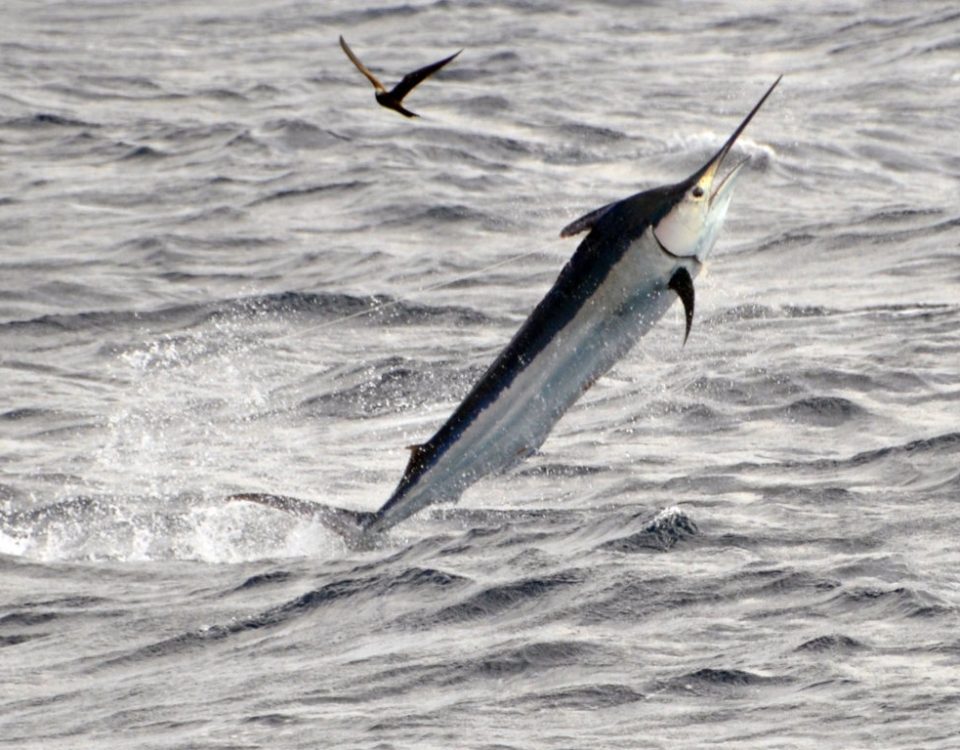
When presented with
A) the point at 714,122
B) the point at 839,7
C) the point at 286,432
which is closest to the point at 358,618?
the point at 286,432

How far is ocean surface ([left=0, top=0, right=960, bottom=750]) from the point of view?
845 centimetres

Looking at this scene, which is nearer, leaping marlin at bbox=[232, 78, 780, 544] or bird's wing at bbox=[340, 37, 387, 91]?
leaping marlin at bbox=[232, 78, 780, 544]

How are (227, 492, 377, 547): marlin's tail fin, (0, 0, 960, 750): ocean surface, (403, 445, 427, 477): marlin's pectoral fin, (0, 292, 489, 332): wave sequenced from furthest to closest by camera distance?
(0, 292, 489, 332): wave
(0, 0, 960, 750): ocean surface
(227, 492, 377, 547): marlin's tail fin
(403, 445, 427, 477): marlin's pectoral fin

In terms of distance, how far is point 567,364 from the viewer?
631cm

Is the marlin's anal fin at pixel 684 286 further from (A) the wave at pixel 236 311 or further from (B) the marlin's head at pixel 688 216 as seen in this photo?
(A) the wave at pixel 236 311

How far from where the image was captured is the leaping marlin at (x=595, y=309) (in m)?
6.24

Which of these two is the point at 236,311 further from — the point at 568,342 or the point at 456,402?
the point at 568,342

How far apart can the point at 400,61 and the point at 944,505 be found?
1839cm

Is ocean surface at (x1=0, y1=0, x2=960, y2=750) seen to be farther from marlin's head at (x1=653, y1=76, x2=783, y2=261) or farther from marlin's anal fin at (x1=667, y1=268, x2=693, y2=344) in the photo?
marlin's head at (x1=653, y1=76, x2=783, y2=261)

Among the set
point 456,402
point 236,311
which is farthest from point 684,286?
point 236,311

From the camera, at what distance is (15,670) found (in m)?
9.45

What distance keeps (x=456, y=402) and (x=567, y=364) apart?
7701 millimetres

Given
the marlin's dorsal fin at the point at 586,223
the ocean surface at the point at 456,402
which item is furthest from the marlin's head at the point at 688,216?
the ocean surface at the point at 456,402

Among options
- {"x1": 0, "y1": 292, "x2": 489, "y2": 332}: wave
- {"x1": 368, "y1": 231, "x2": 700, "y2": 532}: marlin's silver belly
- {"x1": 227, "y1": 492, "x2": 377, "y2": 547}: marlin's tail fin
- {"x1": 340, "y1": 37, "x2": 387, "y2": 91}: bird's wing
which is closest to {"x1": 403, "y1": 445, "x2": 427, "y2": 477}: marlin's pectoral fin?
{"x1": 368, "y1": 231, "x2": 700, "y2": 532}: marlin's silver belly
